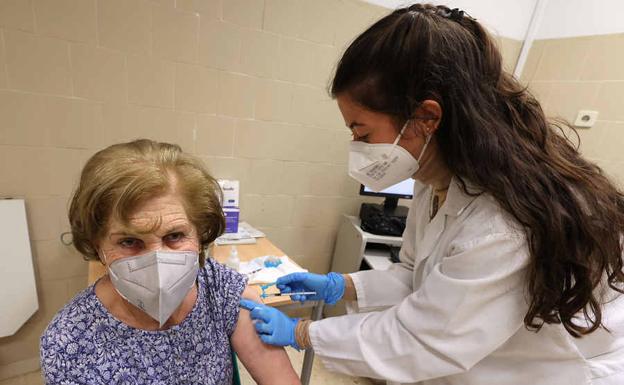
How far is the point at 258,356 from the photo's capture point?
0.98m

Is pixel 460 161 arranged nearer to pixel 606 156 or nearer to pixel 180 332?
pixel 180 332

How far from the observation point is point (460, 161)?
746mm

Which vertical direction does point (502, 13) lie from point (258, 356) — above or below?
above

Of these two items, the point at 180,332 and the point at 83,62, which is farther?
the point at 83,62

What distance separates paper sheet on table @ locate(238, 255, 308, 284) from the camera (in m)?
1.42

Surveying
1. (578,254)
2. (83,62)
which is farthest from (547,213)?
(83,62)

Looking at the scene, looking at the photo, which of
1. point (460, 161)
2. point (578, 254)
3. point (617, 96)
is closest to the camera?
point (578, 254)

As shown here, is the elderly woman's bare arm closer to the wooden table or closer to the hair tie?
the wooden table

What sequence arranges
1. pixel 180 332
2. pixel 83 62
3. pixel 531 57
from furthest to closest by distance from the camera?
pixel 531 57, pixel 83 62, pixel 180 332

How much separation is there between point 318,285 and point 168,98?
1279 millimetres

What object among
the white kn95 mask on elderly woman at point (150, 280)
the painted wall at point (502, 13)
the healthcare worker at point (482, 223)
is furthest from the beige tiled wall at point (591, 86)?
the white kn95 mask on elderly woman at point (150, 280)

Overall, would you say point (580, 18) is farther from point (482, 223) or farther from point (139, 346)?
point (139, 346)

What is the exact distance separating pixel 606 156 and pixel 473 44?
194cm

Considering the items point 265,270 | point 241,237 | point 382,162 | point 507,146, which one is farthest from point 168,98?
point 507,146
